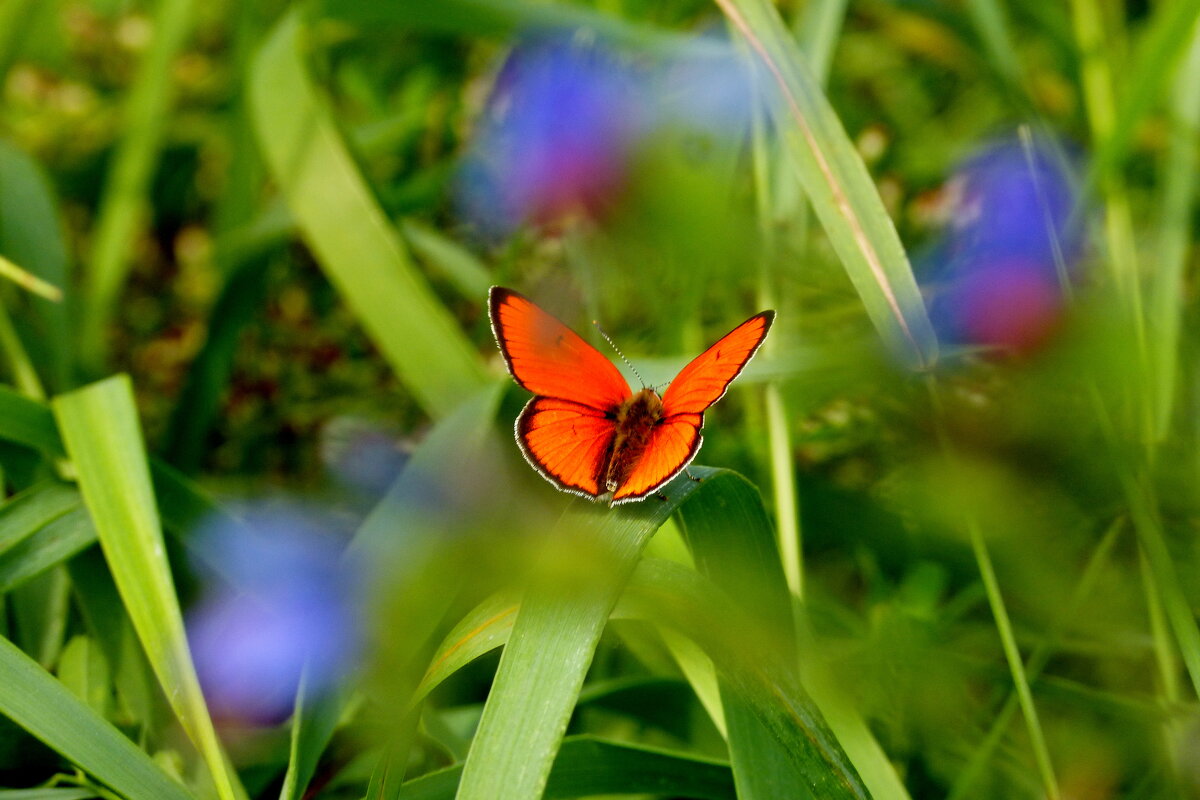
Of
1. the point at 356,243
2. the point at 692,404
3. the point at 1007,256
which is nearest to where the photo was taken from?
the point at 692,404

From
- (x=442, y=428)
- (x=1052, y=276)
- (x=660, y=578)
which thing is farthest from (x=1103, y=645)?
(x=442, y=428)

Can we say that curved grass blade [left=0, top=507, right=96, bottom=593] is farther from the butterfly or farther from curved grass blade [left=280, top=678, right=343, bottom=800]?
the butterfly

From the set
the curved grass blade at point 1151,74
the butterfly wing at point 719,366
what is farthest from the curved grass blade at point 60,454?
the curved grass blade at point 1151,74

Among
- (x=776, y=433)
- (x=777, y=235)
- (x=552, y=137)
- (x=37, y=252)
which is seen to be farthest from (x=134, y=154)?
(x=776, y=433)

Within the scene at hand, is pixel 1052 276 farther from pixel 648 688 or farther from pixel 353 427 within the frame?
pixel 353 427

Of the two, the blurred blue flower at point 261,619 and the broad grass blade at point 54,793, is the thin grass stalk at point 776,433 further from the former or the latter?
the broad grass blade at point 54,793

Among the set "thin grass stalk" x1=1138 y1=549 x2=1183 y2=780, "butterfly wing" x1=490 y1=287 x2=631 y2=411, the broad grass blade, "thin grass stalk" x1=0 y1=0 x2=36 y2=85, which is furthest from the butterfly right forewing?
"thin grass stalk" x1=0 y1=0 x2=36 y2=85

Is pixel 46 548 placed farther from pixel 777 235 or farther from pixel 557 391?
pixel 777 235
